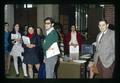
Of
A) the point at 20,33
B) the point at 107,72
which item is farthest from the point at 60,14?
the point at 107,72

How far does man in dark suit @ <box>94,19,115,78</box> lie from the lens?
6348 mm

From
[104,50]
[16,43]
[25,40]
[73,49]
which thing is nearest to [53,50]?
[73,49]

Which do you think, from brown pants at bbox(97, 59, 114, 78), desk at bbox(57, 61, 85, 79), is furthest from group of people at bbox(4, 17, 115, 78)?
desk at bbox(57, 61, 85, 79)

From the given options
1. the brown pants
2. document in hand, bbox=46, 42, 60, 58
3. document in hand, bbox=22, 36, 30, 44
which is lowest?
the brown pants

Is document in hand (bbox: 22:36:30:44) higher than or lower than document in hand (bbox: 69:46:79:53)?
higher

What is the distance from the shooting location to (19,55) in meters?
6.46

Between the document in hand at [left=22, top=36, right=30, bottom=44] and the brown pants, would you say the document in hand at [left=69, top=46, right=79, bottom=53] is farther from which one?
the document in hand at [left=22, top=36, right=30, bottom=44]

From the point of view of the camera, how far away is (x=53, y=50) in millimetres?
6398

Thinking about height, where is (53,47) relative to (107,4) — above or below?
below

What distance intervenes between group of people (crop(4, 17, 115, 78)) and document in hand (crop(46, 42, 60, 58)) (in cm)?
2

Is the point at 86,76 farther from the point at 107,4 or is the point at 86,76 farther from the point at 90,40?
the point at 107,4

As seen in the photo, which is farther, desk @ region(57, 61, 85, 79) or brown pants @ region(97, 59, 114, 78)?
brown pants @ region(97, 59, 114, 78)

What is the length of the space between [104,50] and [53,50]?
2.66ft
